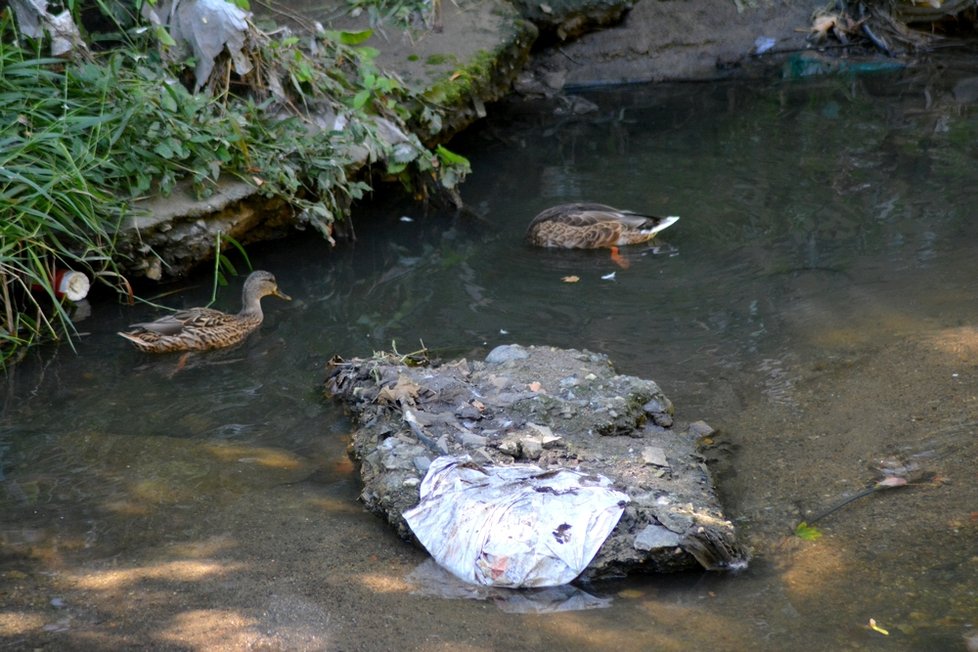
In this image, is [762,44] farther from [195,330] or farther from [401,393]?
[401,393]

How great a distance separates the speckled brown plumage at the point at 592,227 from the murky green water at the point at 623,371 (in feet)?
0.55

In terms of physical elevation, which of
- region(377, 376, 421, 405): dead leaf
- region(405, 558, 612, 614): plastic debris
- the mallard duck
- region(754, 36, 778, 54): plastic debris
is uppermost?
region(754, 36, 778, 54): plastic debris

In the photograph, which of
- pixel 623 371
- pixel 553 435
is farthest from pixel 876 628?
pixel 623 371

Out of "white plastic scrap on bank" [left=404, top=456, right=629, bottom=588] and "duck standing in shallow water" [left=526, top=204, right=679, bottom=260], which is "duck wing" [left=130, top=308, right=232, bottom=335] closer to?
"duck standing in shallow water" [left=526, top=204, right=679, bottom=260]

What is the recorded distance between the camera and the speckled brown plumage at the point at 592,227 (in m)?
8.42

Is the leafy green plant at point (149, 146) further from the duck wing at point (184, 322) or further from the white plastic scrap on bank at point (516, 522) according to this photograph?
the white plastic scrap on bank at point (516, 522)

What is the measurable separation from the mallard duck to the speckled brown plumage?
2465 millimetres

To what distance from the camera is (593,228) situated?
27.6 feet

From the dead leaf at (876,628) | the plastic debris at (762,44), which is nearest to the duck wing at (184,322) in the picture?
the dead leaf at (876,628)

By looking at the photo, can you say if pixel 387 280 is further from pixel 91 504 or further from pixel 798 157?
pixel 798 157

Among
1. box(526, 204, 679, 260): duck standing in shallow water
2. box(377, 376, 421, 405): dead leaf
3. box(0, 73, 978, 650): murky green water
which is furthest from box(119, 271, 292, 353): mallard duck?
box(526, 204, 679, 260): duck standing in shallow water

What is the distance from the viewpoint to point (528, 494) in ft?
14.6

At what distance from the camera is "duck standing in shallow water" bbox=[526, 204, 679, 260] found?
27.6 ft

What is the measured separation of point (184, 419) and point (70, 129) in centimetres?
244
